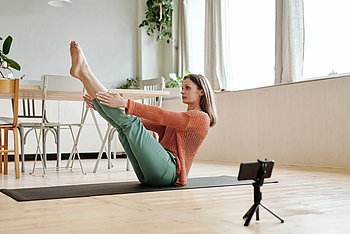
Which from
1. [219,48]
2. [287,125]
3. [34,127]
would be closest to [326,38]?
[287,125]

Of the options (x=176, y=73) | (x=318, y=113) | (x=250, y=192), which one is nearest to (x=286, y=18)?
(x=318, y=113)

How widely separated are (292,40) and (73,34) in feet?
11.3

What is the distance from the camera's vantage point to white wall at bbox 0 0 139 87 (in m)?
7.04

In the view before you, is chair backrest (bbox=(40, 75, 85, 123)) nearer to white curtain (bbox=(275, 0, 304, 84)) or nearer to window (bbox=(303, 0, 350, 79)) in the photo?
white curtain (bbox=(275, 0, 304, 84))

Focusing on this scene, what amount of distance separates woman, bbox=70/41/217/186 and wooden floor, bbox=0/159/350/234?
202 millimetres

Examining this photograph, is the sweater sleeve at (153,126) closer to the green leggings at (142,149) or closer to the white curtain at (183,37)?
the green leggings at (142,149)

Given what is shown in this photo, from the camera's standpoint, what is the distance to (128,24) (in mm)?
7840

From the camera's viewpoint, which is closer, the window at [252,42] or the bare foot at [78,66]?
the bare foot at [78,66]

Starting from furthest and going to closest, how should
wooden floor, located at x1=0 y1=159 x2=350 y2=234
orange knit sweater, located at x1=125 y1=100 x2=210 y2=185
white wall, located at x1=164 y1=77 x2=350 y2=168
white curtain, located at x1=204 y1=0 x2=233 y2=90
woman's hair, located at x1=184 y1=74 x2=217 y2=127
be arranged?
white curtain, located at x1=204 y1=0 x2=233 y2=90
white wall, located at x1=164 y1=77 x2=350 y2=168
woman's hair, located at x1=184 y1=74 x2=217 y2=127
orange knit sweater, located at x1=125 y1=100 x2=210 y2=185
wooden floor, located at x1=0 y1=159 x2=350 y2=234

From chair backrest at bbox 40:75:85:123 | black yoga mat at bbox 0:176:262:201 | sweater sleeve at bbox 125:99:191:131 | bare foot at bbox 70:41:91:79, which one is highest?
bare foot at bbox 70:41:91:79

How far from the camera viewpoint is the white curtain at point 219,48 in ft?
21.1

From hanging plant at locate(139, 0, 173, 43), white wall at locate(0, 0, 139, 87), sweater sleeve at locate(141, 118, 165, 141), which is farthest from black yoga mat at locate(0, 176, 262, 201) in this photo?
hanging plant at locate(139, 0, 173, 43)

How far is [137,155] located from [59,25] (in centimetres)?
496

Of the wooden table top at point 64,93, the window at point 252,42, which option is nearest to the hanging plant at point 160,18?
the window at point 252,42
